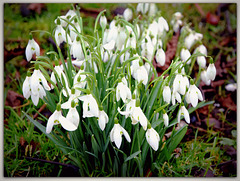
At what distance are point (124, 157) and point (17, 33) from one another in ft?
3.07

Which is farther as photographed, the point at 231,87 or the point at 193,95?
the point at 231,87

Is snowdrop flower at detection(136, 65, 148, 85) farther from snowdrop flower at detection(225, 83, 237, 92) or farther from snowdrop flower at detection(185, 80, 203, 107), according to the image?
snowdrop flower at detection(225, 83, 237, 92)

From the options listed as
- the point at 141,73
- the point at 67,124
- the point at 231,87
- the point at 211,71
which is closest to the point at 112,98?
the point at 141,73

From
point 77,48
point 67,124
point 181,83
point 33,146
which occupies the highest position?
point 77,48

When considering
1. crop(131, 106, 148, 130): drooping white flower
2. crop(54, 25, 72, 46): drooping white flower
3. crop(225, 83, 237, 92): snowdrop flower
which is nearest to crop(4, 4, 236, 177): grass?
crop(54, 25, 72, 46): drooping white flower

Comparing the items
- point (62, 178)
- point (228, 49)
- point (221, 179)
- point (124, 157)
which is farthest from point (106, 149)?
point (228, 49)

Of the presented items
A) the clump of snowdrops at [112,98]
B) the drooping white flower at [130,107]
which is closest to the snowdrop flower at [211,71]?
the clump of snowdrops at [112,98]

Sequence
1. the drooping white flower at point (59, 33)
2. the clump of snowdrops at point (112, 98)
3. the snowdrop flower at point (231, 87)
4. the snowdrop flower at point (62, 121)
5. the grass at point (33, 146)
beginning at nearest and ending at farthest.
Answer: the snowdrop flower at point (62, 121) < the clump of snowdrops at point (112, 98) < the drooping white flower at point (59, 33) < the grass at point (33, 146) < the snowdrop flower at point (231, 87)

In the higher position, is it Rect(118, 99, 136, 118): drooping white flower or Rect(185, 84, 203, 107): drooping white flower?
Rect(185, 84, 203, 107): drooping white flower

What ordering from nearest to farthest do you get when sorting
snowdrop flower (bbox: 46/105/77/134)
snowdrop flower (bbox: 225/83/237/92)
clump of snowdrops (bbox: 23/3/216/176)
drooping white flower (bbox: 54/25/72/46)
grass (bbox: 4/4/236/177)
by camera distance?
snowdrop flower (bbox: 46/105/77/134) < clump of snowdrops (bbox: 23/3/216/176) < drooping white flower (bbox: 54/25/72/46) < grass (bbox: 4/4/236/177) < snowdrop flower (bbox: 225/83/237/92)

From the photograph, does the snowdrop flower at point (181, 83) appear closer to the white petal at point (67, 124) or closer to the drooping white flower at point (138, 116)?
the drooping white flower at point (138, 116)

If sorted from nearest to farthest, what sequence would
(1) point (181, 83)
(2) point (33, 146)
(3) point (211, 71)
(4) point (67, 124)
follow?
1. (4) point (67, 124)
2. (1) point (181, 83)
3. (3) point (211, 71)
4. (2) point (33, 146)

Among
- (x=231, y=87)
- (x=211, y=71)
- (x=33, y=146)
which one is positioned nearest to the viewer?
(x=211, y=71)

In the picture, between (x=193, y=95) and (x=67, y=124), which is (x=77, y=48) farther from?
(x=193, y=95)
